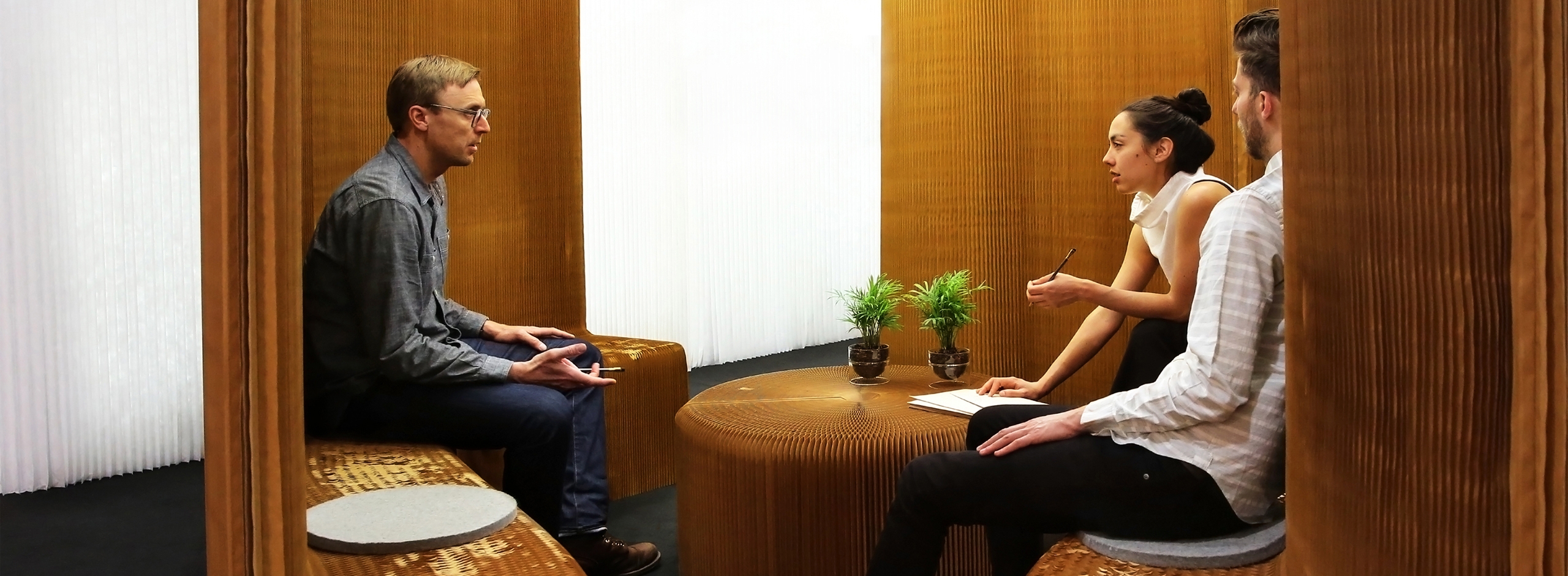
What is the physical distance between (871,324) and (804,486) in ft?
2.33

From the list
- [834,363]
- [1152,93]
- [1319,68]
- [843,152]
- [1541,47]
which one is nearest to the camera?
[1541,47]

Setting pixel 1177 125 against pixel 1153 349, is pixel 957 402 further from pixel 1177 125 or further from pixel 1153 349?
pixel 1177 125

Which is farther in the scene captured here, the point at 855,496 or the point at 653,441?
the point at 653,441

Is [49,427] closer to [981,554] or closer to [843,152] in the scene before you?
[981,554]

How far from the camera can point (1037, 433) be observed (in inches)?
71.1

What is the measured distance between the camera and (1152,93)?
353cm

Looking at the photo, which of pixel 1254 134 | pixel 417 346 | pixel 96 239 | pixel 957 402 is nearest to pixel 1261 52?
pixel 1254 134

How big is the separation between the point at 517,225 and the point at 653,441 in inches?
35.4

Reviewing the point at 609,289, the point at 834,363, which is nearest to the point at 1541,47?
the point at 609,289

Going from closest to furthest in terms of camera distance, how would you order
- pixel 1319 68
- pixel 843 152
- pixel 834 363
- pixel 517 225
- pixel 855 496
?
pixel 1319 68 → pixel 855 496 → pixel 517 225 → pixel 834 363 → pixel 843 152

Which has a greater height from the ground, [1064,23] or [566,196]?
[1064,23]

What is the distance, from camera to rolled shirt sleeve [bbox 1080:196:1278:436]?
1.56 metres

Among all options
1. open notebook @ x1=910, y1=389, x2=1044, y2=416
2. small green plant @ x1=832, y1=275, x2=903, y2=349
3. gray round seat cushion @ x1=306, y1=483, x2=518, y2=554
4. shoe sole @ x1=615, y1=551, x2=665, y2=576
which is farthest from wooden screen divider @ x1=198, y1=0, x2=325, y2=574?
small green plant @ x1=832, y1=275, x2=903, y2=349

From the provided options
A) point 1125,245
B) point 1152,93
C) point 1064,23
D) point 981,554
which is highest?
point 1064,23
